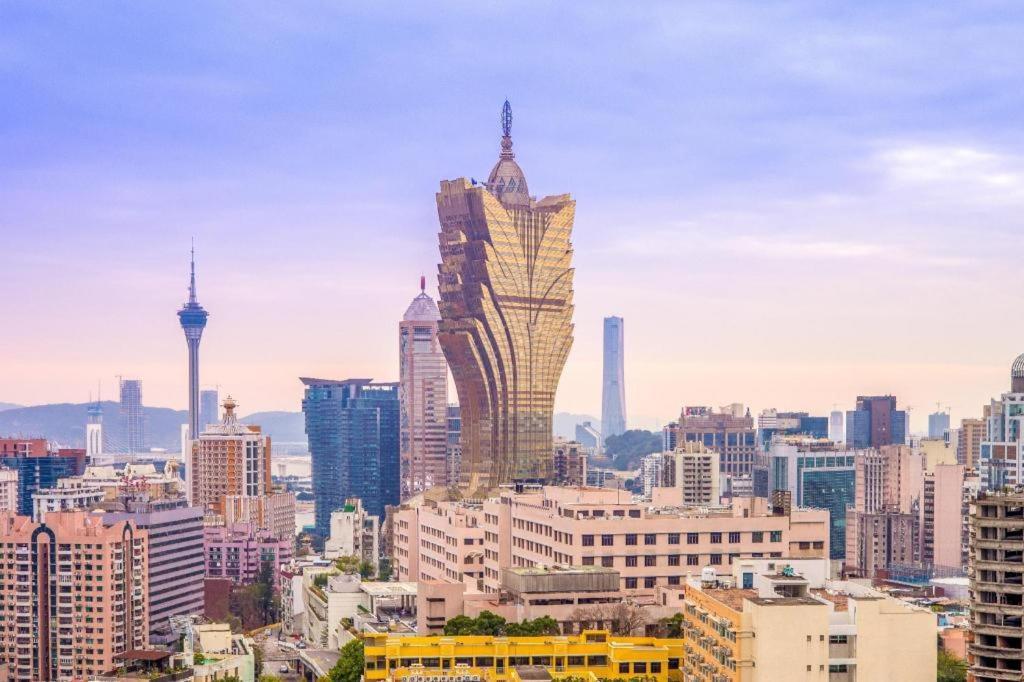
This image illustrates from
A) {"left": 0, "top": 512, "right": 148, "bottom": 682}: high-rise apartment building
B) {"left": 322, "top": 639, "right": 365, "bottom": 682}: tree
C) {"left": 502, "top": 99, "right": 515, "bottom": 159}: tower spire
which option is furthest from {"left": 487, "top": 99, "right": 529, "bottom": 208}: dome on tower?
{"left": 322, "top": 639, "right": 365, "bottom": 682}: tree

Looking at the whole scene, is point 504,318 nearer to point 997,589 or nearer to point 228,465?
point 228,465

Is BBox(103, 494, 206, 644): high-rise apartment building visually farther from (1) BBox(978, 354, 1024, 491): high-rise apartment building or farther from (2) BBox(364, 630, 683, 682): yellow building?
(1) BBox(978, 354, 1024, 491): high-rise apartment building

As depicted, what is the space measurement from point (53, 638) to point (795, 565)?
189 feet

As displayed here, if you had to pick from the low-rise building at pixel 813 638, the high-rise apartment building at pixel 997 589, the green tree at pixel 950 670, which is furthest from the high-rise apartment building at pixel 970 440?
the low-rise building at pixel 813 638

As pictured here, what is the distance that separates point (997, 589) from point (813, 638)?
6.84 m

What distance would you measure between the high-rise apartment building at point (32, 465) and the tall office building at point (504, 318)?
4233cm

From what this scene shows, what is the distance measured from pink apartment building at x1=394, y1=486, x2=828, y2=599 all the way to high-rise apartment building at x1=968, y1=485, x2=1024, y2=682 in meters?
22.9

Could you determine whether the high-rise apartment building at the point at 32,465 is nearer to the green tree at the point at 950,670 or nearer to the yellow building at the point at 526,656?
the yellow building at the point at 526,656

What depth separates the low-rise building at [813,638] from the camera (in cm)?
4822

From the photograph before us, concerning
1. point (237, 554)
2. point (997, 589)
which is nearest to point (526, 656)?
point (997, 589)

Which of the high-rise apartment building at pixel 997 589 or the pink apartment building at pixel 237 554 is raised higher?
the high-rise apartment building at pixel 997 589

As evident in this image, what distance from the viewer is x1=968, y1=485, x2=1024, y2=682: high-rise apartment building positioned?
51.0 meters

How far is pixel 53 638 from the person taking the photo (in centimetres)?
10012

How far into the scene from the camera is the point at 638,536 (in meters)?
77.6
